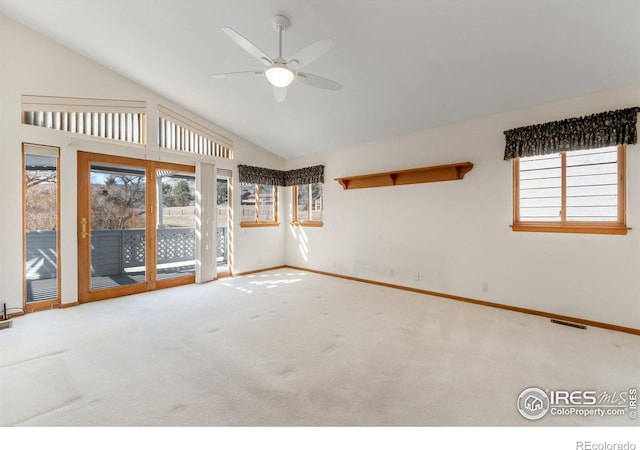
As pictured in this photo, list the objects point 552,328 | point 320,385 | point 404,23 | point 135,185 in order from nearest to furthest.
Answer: point 320,385
point 404,23
point 552,328
point 135,185

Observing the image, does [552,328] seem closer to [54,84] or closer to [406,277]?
[406,277]

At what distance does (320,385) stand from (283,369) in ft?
1.27

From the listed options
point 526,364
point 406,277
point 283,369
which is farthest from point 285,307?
point 526,364

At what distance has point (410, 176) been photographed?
4750 millimetres

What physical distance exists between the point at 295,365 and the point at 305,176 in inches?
178

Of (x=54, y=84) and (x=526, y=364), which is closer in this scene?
(x=526, y=364)

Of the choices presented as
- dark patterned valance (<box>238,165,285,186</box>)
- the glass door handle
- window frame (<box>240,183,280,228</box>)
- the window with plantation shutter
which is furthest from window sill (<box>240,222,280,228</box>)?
the glass door handle

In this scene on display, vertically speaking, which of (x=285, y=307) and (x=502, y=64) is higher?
(x=502, y=64)

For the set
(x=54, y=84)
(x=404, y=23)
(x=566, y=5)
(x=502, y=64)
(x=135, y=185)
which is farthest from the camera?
(x=135, y=185)

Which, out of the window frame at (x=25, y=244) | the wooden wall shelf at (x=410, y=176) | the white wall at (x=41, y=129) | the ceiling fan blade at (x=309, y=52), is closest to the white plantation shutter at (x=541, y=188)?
the wooden wall shelf at (x=410, y=176)

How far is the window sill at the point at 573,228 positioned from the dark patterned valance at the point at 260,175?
472cm

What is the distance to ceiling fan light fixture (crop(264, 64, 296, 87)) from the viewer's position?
97.4 inches

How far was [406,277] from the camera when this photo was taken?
15.9 feet

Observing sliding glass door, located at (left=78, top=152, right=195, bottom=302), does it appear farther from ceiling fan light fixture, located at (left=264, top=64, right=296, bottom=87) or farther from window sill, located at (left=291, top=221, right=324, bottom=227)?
ceiling fan light fixture, located at (left=264, top=64, right=296, bottom=87)
